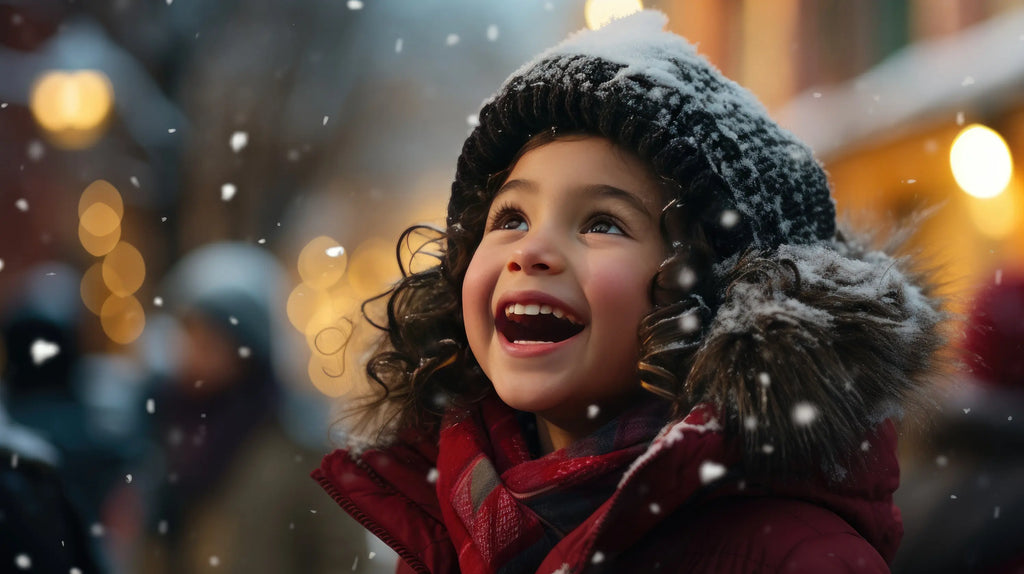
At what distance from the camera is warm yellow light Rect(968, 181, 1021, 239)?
459cm

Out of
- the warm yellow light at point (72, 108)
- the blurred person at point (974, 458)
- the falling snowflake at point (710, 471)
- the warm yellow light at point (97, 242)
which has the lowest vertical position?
the blurred person at point (974, 458)

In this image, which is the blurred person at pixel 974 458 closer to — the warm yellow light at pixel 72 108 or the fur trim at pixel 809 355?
the fur trim at pixel 809 355

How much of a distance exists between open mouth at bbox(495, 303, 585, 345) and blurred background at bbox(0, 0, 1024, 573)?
625 mm

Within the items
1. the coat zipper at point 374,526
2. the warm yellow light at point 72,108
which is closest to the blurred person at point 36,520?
the coat zipper at point 374,526

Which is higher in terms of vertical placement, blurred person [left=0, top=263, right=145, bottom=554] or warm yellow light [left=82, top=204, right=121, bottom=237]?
warm yellow light [left=82, top=204, right=121, bottom=237]

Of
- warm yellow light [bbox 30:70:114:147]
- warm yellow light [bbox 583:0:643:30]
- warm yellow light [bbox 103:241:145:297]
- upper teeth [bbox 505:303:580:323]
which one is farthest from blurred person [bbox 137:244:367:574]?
warm yellow light [bbox 103:241:145:297]

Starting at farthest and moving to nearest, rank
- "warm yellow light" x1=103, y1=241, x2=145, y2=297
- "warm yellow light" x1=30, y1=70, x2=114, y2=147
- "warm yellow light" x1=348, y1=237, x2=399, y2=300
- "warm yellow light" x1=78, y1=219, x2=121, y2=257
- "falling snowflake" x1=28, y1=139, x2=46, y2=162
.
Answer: "warm yellow light" x1=348, y1=237, x2=399, y2=300 < "warm yellow light" x1=78, y1=219, x2=121, y2=257 < "warm yellow light" x1=103, y1=241, x2=145, y2=297 < "warm yellow light" x1=30, y1=70, x2=114, y2=147 < "falling snowflake" x1=28, y1=139, x2=46, y2=162

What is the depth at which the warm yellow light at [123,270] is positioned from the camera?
9.42 meters

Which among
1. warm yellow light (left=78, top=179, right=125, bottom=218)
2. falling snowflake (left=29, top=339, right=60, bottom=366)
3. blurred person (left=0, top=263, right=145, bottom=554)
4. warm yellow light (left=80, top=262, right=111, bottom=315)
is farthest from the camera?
warm yellow light (left=80, top=262, right=111, bottom=315)

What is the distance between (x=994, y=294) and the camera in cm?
284

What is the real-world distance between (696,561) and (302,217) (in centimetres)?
713

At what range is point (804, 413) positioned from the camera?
1.38 meters

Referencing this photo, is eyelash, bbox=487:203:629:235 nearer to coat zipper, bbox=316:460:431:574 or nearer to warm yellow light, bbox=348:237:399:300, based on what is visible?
coat zipper, bbox=316:460:431:574

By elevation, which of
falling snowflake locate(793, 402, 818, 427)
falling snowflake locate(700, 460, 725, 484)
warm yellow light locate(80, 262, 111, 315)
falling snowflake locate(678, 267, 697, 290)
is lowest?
falling snowflake locate(700, 460, 725, 484)
